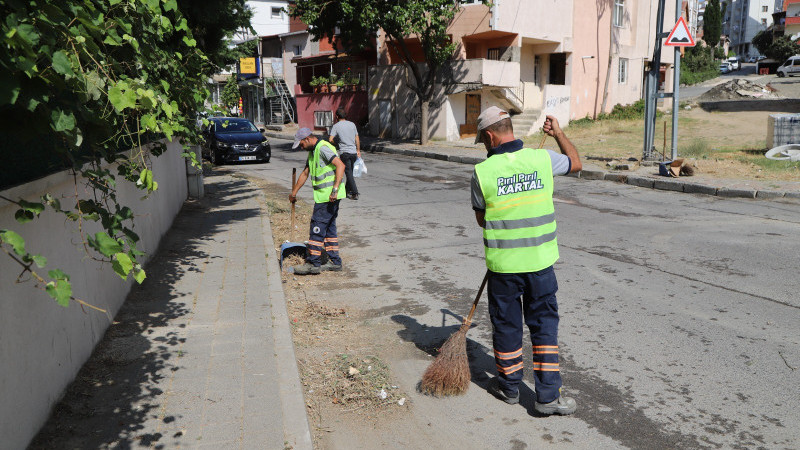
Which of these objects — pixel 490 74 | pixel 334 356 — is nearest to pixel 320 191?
pixel 334 356

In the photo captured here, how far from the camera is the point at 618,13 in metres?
31.3

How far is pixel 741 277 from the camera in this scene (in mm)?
6711

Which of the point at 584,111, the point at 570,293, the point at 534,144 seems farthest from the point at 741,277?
the point at 584,111

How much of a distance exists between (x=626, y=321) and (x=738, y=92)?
35812mm

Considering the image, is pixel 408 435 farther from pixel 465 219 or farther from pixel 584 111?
pixel 584 111

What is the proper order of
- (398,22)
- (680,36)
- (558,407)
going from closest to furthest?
(558,407) → (680,36) → (398,22)

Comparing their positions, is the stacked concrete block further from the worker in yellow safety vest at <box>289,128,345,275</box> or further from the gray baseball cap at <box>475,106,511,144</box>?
the gray baseball cap at <box>475,106,511,144</box>

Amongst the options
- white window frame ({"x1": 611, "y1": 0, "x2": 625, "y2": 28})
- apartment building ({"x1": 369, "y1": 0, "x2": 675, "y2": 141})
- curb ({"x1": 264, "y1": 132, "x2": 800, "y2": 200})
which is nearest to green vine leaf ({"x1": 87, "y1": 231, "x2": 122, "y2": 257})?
curb ({"x1": 264, "y1": 132, "x2": 800, "y2": 200})

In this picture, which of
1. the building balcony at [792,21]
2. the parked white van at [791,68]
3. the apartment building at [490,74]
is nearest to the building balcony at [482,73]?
the apartment building at [490,74]

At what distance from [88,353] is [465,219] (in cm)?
684

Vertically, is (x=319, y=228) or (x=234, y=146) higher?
(x=234, y=146)

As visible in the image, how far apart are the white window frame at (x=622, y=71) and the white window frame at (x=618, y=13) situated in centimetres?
183

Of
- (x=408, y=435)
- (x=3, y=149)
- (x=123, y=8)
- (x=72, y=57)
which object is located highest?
(x=123, y=8)

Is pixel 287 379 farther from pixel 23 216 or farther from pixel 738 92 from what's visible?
pixel 738 92
